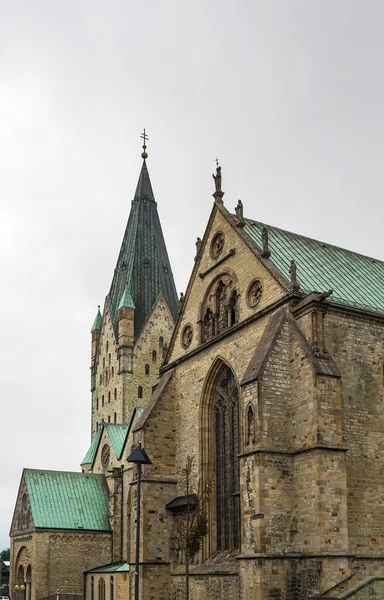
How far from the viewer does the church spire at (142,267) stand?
71.6m

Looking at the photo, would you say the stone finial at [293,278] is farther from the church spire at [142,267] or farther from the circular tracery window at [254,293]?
the church spire at [142,267]

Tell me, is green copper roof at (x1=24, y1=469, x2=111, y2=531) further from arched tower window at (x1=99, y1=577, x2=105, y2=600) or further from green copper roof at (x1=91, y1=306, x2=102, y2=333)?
green copper roof at (x1=91, y1=306, x2=102, y2=333)

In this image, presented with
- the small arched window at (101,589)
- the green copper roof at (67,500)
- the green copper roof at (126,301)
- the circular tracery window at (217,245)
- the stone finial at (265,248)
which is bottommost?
the small arched window at (101,589)

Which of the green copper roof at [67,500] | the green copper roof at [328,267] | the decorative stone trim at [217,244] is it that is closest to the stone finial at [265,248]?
the green copper roof at [328,267]

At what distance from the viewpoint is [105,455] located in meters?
57.8

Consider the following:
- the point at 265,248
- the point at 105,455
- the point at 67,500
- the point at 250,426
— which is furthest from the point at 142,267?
the point at 250,426

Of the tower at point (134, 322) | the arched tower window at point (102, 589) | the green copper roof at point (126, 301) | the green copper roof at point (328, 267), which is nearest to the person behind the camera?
the green copper roof at point (328, 267)

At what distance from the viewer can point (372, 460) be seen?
27.8m

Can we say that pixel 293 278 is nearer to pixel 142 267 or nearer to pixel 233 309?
pixel 233 309

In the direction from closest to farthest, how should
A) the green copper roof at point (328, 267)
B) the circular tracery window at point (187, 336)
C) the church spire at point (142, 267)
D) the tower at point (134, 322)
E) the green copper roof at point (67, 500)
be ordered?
the green copper roof at point (328, 267) < the circular tracery window at point (187, 336) < the green copper roof at point (67, 500) < the tower at point (134, 322) < the church spire at point (142, 267)

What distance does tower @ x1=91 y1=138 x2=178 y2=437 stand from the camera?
67.9 meters

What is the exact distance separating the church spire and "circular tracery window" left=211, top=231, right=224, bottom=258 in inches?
1356

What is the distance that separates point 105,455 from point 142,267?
20748 mm

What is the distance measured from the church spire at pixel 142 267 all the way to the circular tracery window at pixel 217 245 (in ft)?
113
